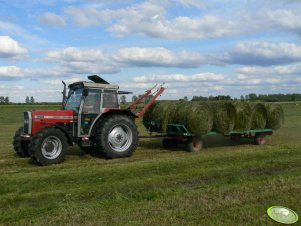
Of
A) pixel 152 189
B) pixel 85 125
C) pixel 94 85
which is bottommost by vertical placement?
pixel 152 189

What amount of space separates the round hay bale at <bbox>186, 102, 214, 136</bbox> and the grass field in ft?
4.18

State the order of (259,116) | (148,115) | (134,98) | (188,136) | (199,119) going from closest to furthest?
(199,119), (188,136), (134,98), (148,115), (259,116)

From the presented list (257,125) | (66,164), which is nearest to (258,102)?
(257,125)

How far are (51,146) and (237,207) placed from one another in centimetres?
586

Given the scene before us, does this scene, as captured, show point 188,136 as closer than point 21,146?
No

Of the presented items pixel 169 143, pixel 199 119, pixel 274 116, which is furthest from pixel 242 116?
pixel 169 143

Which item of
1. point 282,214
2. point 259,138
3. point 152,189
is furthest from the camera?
point 259,138

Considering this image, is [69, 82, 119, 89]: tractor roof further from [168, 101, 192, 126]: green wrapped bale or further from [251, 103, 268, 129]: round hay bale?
[251, 103, 268, 129]: round hay bale

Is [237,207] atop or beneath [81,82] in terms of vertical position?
beneath

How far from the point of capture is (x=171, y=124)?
42.6ft

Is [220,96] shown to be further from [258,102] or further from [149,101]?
[149,101]

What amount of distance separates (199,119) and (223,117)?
99 centimetres

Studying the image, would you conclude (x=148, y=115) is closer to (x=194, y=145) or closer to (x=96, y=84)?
(x=194, y=145)

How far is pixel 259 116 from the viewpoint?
14094 mm
